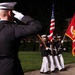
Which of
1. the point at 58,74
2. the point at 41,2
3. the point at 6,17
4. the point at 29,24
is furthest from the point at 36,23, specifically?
the point at 41,2

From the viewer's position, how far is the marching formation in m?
15.9


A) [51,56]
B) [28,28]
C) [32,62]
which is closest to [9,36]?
[28,28]

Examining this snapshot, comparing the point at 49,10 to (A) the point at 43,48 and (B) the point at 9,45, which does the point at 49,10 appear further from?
(B) the point at 9,45

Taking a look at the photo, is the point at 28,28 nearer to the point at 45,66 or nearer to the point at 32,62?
the point at 45,66

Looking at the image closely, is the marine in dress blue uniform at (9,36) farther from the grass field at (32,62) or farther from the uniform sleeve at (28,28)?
the grass field at (32,62)

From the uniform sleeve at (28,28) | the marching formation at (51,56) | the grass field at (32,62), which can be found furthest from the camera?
the grass field at (32,62)

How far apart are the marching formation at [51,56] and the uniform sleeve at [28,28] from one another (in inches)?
434

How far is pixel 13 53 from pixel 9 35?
24 cm

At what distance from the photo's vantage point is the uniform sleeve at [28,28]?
4562 mm

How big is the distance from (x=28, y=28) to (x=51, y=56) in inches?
479

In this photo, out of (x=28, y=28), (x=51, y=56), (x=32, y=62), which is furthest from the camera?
(x=32, y=62)

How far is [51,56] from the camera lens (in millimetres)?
16703

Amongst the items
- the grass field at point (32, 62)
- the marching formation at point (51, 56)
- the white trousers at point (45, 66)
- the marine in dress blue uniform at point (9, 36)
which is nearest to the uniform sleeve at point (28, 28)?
the marine in dress blue uniform at point (9, 36)

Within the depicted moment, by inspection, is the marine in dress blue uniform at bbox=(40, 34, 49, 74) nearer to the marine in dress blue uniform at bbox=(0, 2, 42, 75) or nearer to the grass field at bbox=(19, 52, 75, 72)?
the grass field at bbox=(19, 52, 75, 72)
